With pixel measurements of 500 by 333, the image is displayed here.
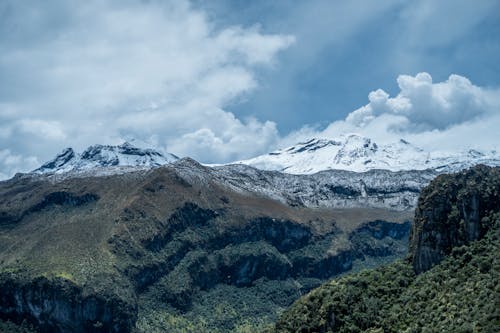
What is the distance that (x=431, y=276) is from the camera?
410 ft

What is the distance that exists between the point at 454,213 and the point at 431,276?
13.1 meters

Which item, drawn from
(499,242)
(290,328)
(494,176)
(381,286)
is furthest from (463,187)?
(290,328)

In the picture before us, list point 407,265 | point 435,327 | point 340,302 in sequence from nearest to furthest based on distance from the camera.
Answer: point 435,327, point 340,302, point 407,265

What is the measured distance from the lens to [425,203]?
135m

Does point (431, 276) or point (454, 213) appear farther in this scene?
point (454, 213)

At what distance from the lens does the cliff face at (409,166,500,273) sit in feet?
418

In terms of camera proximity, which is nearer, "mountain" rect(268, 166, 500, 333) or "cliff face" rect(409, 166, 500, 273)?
"mountain" rect(268, 166, 500, 333)

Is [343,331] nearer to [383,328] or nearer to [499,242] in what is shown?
[383,328]

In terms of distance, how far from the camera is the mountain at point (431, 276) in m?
115

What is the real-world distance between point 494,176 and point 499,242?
17.9 m

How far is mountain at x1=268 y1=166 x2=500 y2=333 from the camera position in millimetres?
114812

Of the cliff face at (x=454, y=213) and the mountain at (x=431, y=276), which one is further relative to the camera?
the cliff face at (x=454, y=213)

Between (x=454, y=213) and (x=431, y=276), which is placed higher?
(x=454, y=213)

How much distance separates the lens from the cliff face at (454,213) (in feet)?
418
